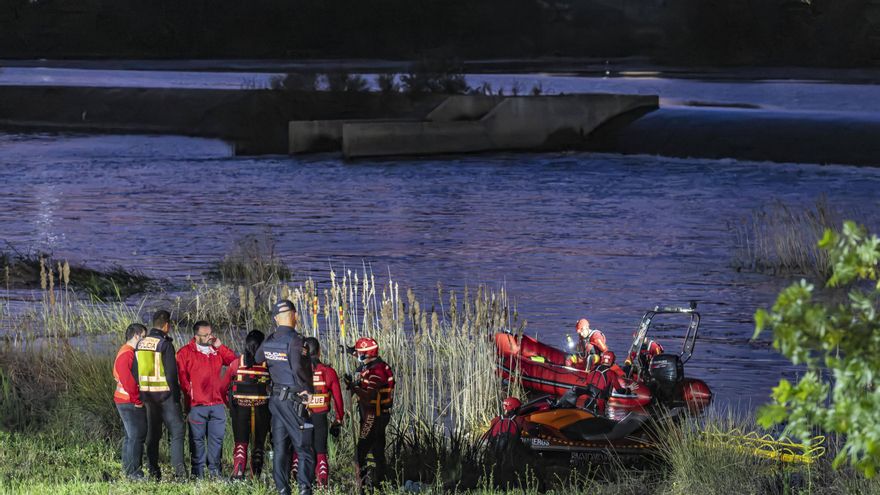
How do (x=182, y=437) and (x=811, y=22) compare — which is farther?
(x=811, y=22)

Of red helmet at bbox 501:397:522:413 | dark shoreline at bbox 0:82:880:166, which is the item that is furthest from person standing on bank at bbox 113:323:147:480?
dark shoreline at bbox 0:82:880:166

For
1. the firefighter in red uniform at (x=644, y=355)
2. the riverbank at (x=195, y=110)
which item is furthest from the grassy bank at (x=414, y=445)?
the riverbank at (x=195, y=110)

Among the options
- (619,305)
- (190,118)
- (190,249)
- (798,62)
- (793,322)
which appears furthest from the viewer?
(798,62)

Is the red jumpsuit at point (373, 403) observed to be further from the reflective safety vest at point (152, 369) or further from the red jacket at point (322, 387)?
the reflective safety vest at point (152, 369)

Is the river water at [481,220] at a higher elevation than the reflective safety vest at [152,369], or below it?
below

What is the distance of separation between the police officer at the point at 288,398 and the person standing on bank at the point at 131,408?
1.25 meters

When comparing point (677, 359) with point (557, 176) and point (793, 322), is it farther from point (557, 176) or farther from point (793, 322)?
point (557, 176)

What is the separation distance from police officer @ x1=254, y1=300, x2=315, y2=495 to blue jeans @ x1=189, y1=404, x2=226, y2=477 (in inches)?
45.7

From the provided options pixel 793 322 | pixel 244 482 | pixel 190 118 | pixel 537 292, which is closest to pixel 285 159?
pixel 190 118

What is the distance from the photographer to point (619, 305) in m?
23.7

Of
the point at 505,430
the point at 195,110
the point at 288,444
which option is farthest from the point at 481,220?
the point at 195,110

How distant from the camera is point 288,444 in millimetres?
10078

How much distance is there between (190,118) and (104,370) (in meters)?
61.5

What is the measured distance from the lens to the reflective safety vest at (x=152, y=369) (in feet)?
34.6
